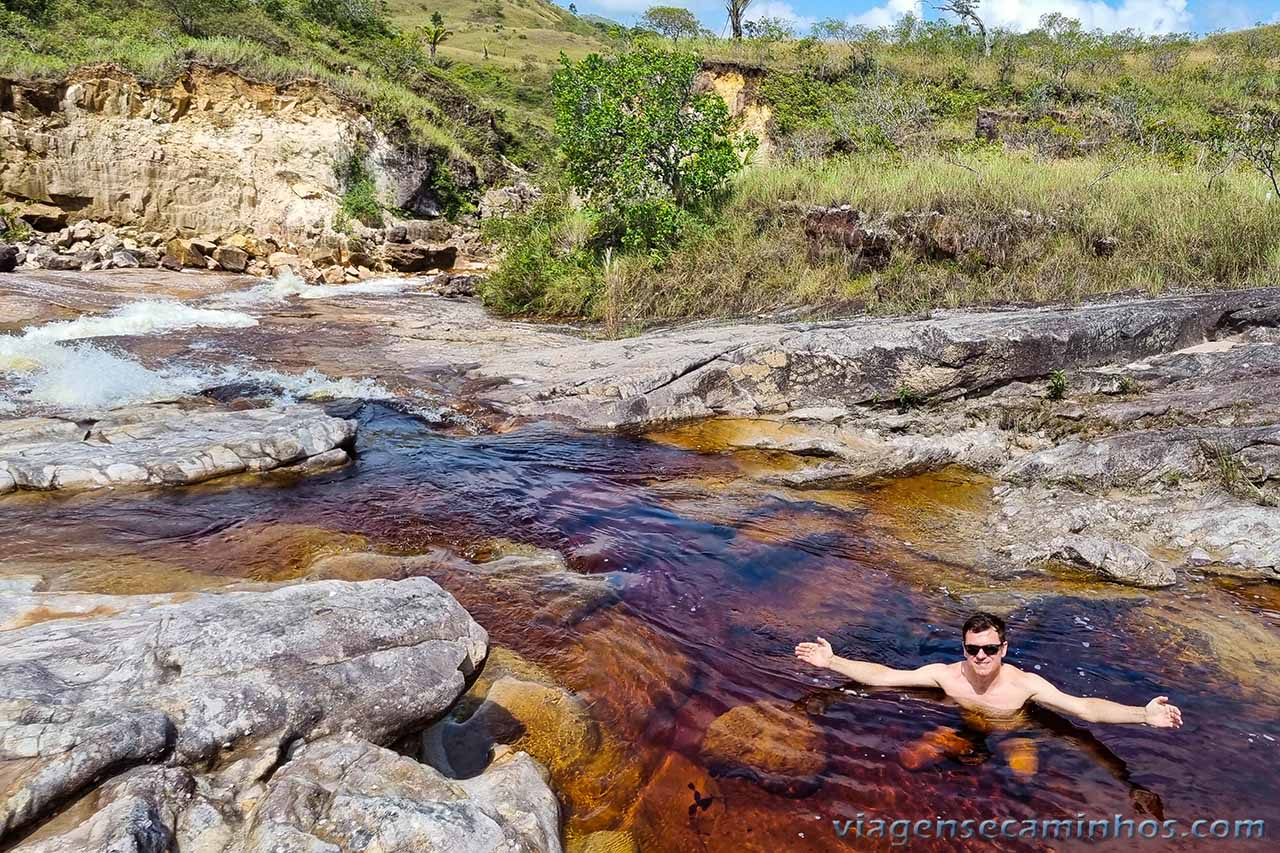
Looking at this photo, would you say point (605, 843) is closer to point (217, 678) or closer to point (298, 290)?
point (217, 678)

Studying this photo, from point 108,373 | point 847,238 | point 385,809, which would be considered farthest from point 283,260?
point 385,809

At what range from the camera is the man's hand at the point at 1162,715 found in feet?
9.73

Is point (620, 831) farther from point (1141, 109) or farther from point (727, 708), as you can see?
point (1141, 109)

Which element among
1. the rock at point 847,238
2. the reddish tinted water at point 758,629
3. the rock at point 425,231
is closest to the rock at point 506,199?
the rock at point 425,231

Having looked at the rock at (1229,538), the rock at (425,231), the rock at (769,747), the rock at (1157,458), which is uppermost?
the rock at (425,231)

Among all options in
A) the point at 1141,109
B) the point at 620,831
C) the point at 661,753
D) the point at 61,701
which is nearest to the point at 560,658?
the point at 661,753

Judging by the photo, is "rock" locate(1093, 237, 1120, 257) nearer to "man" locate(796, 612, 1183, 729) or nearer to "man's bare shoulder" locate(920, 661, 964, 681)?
"man" locate(796, 612, 1183, 729)

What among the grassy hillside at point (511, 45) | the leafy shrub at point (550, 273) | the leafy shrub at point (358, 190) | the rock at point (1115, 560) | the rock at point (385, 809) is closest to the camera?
the rock at point (385, 809)

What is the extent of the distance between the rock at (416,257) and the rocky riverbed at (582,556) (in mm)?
8857

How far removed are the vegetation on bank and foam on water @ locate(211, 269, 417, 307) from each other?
258 centimetres

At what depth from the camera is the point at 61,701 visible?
2.10 m

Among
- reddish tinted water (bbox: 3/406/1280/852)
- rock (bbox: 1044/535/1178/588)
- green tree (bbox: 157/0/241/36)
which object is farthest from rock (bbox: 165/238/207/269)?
rock (bbox: 1044/535/1178/588)

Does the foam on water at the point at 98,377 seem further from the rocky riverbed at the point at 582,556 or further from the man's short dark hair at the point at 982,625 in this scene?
the man's short dark hair at the point at 982,625

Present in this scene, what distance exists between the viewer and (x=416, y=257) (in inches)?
708
